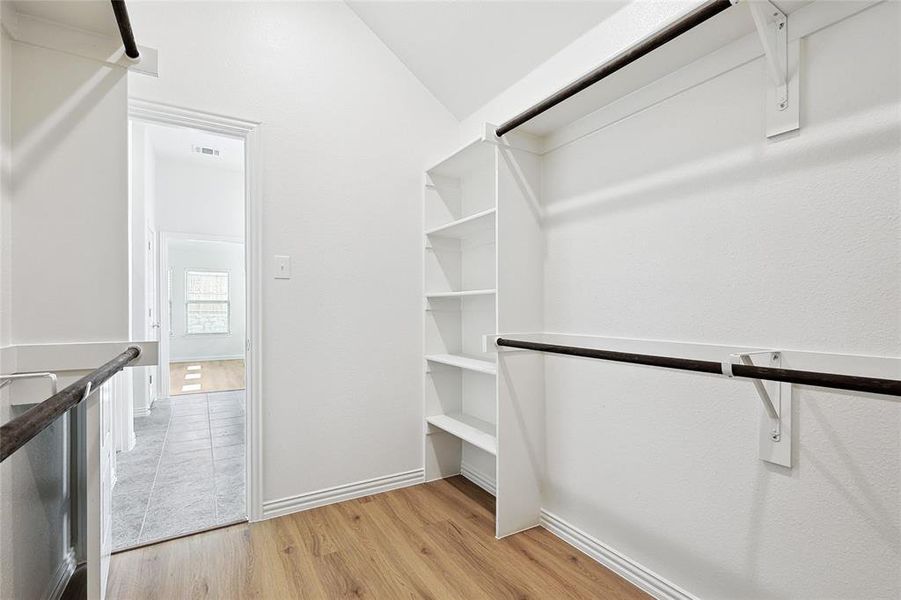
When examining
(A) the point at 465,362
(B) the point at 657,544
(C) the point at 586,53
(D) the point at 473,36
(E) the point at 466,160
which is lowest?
(B) the point at 657,544

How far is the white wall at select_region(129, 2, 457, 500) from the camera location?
6.81 ft

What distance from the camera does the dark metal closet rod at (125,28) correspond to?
98 centimetres

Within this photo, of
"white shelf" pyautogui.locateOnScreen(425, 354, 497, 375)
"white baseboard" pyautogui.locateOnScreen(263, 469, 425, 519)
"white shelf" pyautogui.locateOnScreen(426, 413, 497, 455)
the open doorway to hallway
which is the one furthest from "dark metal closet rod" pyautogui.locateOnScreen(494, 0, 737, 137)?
"white baseboard" pyautogui.locateOnScreen(263, 469, 425, 519)

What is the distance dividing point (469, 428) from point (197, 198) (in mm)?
5503

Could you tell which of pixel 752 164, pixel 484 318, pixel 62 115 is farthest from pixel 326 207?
pixel 752 164

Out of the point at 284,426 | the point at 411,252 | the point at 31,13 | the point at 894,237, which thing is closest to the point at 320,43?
the point at 411,252

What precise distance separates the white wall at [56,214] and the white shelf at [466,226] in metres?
1.40

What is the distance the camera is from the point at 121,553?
1.83m

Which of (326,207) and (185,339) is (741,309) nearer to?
(326,207)

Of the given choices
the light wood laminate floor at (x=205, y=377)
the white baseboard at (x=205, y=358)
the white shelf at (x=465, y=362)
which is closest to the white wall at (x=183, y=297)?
the white baseboard at (x=205, y=358)

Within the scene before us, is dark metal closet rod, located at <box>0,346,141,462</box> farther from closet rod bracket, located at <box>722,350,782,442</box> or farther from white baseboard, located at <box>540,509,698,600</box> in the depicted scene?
white baseboard, located at <box>540,509,698,600</box>

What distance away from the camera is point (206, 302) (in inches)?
328

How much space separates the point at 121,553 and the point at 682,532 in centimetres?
224

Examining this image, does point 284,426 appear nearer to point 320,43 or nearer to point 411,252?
point 411,252
